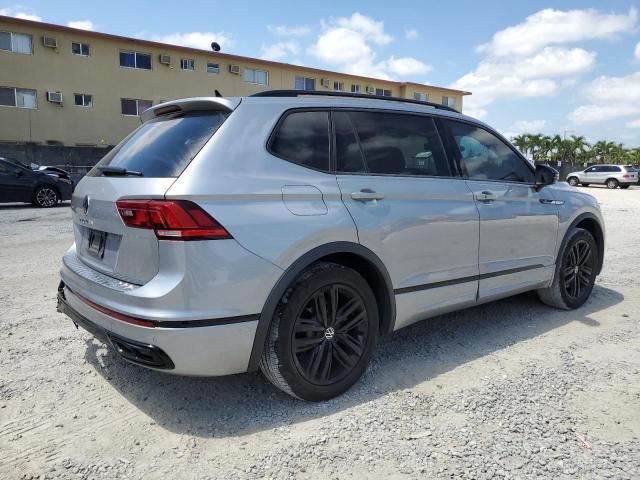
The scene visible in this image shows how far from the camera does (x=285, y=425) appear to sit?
8.90ft

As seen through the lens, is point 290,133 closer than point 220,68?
Yes

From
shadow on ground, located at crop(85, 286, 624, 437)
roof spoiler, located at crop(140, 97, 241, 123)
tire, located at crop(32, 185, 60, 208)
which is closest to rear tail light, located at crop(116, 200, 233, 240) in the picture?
roof spoiler, located at crop(140, 97, 241, 123)

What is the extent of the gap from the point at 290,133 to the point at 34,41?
28.0 m

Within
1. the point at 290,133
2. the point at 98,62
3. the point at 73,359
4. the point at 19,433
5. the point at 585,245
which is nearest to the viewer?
the point at 19,433

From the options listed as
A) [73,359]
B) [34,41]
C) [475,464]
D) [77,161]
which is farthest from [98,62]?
[475,464]

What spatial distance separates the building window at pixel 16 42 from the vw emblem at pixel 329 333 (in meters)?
28.3

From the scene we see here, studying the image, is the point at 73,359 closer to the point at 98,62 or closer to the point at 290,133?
the point at 290,133

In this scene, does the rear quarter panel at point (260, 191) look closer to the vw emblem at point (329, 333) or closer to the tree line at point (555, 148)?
the vw emblem at point (329, 333)

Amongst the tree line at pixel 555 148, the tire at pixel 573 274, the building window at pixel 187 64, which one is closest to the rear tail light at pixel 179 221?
the tire at pixel 573 274

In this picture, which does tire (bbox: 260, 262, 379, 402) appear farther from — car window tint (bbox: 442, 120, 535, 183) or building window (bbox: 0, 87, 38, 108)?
building window (bbox: 0, 87, 38, 108)

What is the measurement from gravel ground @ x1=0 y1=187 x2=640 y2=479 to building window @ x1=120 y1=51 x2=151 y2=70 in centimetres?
2681

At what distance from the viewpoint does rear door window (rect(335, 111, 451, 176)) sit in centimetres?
318

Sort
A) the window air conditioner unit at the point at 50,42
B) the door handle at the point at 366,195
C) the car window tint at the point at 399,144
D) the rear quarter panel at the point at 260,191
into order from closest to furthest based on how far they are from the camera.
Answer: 1. the rear quarter panel at the point at 260,191
2. the door handle at the point at 366,195
3. the car window tint at the point at 399,144
4. the window air conditioner unit at the point at 50,42

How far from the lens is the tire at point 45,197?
556 inches
